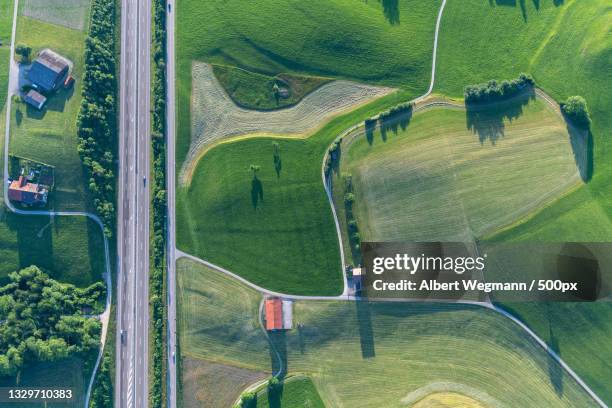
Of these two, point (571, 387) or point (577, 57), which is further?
point (577, 57)

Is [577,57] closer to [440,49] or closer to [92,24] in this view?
[440,49]

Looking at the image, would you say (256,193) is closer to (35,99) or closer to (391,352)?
(391,352)

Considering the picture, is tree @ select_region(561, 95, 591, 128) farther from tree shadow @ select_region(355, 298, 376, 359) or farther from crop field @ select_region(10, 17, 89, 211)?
crop field @ select_region(10, 17, 89, 211)

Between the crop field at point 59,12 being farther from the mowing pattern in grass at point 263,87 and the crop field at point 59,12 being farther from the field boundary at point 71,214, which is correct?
the mowing pattern in grass at point 263,87

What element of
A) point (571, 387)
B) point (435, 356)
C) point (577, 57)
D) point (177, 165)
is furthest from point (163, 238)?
point (577, 57)

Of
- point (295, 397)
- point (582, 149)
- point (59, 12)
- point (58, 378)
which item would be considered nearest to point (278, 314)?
point (295, 397)
